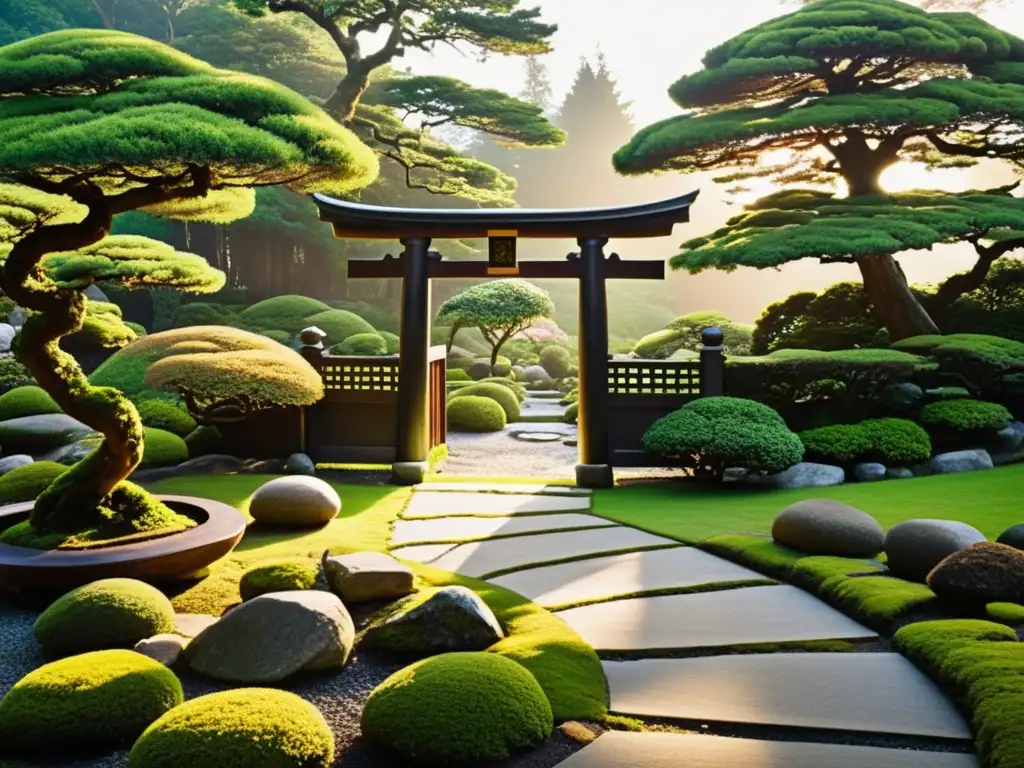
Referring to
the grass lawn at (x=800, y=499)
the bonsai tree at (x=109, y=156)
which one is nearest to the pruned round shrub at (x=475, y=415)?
the grass lawn at (x=800, y=499)

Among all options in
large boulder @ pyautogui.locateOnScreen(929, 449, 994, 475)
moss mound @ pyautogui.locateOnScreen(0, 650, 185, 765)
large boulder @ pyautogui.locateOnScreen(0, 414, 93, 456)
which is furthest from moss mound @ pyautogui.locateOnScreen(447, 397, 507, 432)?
moss mound @ pyautogui.locateOnScreen(0, 650, 185, 765)

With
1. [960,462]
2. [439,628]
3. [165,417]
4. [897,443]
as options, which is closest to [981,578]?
[439,628]

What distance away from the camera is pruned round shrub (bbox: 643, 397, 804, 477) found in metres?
8.65

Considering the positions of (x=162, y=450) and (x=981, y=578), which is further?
(x=162, y=450)

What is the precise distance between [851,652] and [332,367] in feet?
25.8

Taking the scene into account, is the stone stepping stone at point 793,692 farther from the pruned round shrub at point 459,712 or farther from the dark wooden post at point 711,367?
the dark wooden post at point 711,367

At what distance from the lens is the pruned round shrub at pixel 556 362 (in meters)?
24.3

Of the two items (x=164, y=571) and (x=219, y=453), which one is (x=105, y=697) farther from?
(x=219, y=453)

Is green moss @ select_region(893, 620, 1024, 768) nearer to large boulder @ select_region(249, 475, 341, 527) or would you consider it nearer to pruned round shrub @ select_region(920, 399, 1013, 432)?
large boulder @ select_region(249, 475, 341, 527)

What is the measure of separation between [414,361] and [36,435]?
16.7 feet

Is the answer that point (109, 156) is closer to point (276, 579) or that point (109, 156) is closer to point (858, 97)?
point (276, 579)

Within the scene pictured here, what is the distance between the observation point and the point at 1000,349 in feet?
34.8

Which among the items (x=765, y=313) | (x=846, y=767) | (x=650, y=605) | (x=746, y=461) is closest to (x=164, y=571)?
(x=650, y=605)

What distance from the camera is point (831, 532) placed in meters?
5.74
